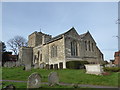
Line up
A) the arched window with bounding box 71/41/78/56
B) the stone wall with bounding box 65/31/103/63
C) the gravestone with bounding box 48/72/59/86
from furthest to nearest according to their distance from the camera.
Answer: the arched window with bounding box 71/41/78/56, the stone wall with bounding box 65/31/103/63, the gravestone with bounding box 48/72/59/86

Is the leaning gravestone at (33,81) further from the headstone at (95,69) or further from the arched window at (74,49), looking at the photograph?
the arched window at (74,49)

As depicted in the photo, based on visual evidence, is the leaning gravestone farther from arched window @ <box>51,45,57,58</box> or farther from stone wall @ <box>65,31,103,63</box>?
arched window @ <box>51,45,57,58</box>

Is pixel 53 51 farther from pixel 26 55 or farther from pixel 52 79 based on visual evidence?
pixel 52 79

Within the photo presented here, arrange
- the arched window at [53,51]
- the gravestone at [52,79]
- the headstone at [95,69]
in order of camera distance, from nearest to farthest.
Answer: the gravestone at [52,79] → the headstone at [95,69] → the arched window at [53,51]

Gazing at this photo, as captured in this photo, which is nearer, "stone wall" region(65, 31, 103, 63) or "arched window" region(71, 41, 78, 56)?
"stone wall" region(65, 31, 103, 63)

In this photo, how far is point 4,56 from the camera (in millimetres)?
50562

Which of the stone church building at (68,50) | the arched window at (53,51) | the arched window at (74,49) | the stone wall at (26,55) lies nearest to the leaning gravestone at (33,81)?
the stone church building at (68,50)

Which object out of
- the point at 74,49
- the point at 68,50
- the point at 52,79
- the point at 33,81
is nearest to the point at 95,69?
the point at 52,79

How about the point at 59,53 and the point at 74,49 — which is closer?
the point at 59,53

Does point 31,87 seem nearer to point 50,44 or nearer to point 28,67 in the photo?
point 28,67

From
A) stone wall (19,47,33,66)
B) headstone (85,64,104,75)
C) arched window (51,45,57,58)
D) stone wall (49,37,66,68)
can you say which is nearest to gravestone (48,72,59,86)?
headstone (85,64,104,75)

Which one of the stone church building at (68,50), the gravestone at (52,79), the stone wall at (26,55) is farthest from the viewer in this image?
the stone wall at (26,55)

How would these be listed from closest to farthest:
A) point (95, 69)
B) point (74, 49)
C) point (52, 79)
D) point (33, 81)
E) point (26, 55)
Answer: point (33, 81)
point (52, 79)
point (95, 69)
point (74, 49)
point (26, 55)

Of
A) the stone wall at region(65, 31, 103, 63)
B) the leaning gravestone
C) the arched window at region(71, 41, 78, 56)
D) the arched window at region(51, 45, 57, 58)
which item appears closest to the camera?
the leaning gravestone
